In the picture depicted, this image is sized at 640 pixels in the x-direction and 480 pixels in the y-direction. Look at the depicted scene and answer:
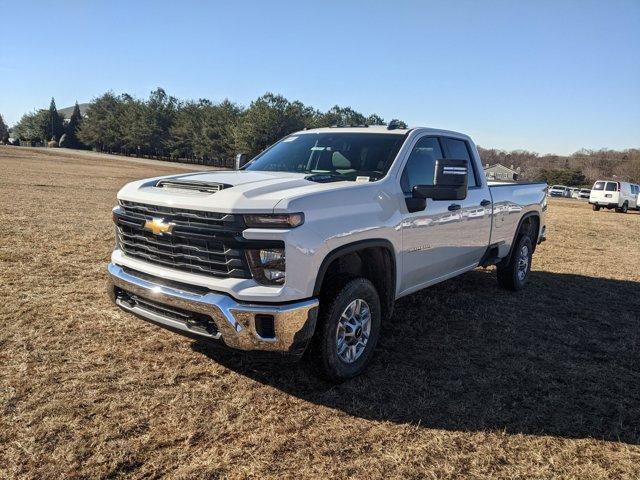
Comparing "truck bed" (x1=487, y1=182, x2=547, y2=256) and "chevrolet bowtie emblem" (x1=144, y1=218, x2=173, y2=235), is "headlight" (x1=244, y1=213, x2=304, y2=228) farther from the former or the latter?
"truck bed" (x1=487, y1=182, x2=547, y2=256)

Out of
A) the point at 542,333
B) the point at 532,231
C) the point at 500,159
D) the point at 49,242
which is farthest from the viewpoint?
the point at 500,159

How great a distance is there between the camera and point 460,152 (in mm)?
5613

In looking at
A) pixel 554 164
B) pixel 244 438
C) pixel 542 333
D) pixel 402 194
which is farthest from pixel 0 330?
pixel 554 164

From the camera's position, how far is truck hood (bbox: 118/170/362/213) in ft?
10.6

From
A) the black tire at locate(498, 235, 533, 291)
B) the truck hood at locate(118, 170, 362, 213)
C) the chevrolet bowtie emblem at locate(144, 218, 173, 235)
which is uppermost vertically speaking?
the truck hood at locate(118, 170, 362, 213)

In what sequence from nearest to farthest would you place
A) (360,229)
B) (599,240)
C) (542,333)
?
1. (360,229)
2. (542,333)
3. (599,240)

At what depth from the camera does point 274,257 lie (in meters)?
3.20

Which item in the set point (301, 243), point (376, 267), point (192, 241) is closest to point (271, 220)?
point (301, 243)

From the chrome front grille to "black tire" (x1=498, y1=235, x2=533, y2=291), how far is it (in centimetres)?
462

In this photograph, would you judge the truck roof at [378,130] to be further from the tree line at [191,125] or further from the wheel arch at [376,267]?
the tree line at [191,125]

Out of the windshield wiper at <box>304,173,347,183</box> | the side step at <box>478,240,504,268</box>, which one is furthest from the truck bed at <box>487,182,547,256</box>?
the windshield wiper at <box>304,173,347,183</box>

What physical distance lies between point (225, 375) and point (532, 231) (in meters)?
5.35

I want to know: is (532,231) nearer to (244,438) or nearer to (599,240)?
(244,438)

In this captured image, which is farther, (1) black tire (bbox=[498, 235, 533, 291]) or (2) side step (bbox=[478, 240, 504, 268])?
(1) black tire (bbox=[498, 235, 533, 291])
